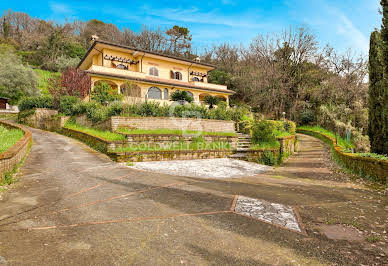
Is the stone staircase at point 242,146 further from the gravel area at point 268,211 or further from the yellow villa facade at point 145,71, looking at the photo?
the yellow villa facade at point 145,71

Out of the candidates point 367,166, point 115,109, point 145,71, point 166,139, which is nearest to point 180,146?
point 166,139

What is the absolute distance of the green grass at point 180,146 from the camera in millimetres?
9914

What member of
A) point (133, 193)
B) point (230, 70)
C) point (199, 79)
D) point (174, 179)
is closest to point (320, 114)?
point (199, 79)

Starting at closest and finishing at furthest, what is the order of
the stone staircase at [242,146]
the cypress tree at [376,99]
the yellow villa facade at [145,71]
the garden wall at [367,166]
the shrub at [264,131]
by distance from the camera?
the garden wall at [367,166] → the cypress tree at [376,99] → the stone staircase at [242,146] → the shrub at [264,131] → the yellow villa facade at [145,71]

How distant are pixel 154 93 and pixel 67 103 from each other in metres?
8.37

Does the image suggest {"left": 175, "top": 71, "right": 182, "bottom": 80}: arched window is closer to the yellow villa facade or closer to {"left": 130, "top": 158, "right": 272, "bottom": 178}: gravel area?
the yellow villa facade

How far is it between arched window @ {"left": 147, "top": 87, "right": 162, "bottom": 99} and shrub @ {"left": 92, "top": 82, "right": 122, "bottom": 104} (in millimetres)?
4739

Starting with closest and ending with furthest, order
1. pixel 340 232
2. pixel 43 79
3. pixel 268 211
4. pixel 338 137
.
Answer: pixel 340 232 → pixel 268 211 → pixel 338 137 → pixel 43 79

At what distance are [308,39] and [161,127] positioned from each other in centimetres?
2402

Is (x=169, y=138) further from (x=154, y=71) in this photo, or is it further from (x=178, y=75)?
(x=178, y=75)

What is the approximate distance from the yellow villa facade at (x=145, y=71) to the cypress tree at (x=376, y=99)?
15.3m

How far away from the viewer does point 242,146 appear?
42.2 ft

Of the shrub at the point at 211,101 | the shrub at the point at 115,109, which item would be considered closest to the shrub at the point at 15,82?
the shrub at the point at 115,109

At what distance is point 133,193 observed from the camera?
4727mm
